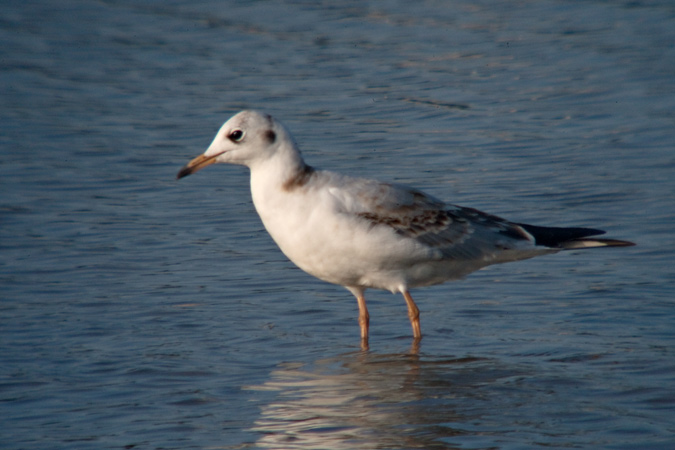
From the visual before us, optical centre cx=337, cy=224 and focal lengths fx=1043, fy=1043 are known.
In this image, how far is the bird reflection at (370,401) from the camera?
5.67 metres

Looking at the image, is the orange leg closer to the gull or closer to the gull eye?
the gull

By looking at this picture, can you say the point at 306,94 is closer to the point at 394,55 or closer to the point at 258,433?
the point at 394,55

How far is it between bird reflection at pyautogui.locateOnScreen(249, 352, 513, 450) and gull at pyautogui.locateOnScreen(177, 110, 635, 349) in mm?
522

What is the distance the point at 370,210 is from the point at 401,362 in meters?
1.06

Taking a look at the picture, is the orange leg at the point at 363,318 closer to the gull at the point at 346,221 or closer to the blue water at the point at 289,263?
the gull at the point at 346,221

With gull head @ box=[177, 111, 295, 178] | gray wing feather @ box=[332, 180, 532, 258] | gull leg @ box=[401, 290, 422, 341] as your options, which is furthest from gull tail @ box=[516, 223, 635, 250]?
gull head @ box=[177, 111, 295, 178]

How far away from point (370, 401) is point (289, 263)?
124 inches

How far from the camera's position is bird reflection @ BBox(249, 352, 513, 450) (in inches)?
223

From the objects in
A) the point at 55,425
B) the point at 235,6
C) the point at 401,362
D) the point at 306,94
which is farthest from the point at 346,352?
the point at 235,6

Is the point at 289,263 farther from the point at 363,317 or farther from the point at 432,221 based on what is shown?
the point at 432,221

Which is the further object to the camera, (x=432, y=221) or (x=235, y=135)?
(x=432, y=221)

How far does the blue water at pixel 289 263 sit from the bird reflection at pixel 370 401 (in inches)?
0.8

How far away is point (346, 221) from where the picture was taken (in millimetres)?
7031

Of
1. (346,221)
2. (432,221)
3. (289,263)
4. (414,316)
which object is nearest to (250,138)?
(346,221)
